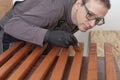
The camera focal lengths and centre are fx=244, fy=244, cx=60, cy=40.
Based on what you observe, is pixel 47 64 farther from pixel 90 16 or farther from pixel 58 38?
pixel 90 16

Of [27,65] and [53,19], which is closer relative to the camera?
[27,65]

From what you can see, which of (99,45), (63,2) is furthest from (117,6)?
(63,2)

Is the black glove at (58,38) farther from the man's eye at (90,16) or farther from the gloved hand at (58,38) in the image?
the man's eye at (90,16)

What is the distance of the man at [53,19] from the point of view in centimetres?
90

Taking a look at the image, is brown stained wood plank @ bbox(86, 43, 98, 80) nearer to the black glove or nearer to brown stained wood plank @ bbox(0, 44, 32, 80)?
the black glove

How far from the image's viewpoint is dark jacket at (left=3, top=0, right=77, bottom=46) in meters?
0.90

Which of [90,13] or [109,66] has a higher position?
[90,13]

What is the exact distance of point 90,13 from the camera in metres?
0.91

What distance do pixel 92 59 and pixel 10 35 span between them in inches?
13.6

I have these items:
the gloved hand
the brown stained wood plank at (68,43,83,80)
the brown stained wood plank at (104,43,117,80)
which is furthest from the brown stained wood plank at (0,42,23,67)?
the brown stained wood plank at (104,43,117,80)

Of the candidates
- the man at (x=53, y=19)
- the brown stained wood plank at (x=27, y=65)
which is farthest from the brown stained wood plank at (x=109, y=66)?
the brown stained wood plank at (x=27, y=65)

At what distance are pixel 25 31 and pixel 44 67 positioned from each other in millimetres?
202

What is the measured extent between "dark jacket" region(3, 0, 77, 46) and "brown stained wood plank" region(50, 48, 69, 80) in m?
0.10

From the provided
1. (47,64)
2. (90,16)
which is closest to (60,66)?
(47,64)
